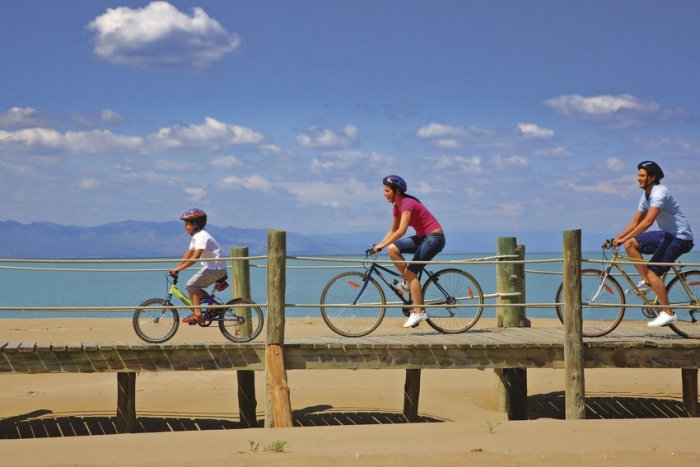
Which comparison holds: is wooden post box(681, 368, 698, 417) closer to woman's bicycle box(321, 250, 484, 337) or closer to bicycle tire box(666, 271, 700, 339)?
bicycle tire box(666, 271, 700, 339)

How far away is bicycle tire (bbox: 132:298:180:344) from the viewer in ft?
39.4

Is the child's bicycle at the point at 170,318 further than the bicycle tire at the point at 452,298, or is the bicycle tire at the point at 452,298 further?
the child's bicycle at the point at 170,318

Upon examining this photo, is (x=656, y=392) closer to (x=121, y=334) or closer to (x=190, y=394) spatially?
(x=190, y=394)

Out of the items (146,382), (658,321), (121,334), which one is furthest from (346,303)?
(121,334)

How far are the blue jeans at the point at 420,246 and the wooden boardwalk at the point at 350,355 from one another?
89cm

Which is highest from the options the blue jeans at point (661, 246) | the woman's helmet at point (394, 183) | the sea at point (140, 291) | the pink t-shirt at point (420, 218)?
the woman's helmet at point (394, 183)

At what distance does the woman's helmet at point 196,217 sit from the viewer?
11.9 m

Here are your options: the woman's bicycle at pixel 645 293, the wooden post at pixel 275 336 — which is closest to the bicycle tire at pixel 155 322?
the wooden post at pixel 275 336

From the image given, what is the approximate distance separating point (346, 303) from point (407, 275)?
2.63 ft

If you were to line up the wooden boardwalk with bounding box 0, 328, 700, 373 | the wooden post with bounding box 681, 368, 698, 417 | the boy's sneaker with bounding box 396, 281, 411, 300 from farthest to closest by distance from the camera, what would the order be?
the wooden post with bounding box 681, 368, 698, 417
the boy's sneaker with bounding box 396, 281, 411, 300
the wooden boardwalk with bounding box 0, 328, 700, 373

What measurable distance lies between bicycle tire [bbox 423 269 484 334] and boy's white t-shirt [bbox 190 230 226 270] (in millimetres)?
2685

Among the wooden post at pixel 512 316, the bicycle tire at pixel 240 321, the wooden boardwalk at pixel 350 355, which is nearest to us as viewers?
the wooden boardwalk at pixel 350 355

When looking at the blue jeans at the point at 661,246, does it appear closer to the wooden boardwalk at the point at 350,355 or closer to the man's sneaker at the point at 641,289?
the man's sneaker at the point at 641,289

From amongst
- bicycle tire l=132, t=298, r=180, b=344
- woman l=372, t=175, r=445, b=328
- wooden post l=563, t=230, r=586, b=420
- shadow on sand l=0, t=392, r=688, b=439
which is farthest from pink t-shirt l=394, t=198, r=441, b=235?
bicycle tire l=132, t=298, r=180, b=344
